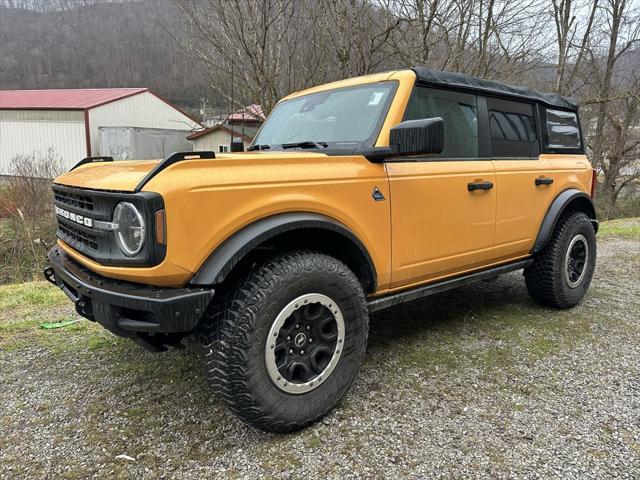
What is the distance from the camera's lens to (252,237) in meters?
2.35

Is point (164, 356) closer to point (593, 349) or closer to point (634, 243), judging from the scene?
point (593, 349)

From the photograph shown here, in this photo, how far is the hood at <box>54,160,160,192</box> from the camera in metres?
2.27

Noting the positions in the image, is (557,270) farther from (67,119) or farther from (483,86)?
(67,119)

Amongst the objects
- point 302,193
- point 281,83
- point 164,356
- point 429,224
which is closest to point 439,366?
point 429,224

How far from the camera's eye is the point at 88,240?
8.47ft

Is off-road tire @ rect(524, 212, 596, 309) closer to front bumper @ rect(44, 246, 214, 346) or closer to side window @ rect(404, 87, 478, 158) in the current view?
side window @ rect(404, 87, 478, 158)

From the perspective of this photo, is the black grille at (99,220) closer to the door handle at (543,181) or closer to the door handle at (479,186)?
the door handle at (479,186)

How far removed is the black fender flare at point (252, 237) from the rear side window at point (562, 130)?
2.72m

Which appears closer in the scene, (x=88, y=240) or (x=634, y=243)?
(x=88, y=240)

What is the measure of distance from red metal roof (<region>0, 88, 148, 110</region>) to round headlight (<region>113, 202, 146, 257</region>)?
3407 cm

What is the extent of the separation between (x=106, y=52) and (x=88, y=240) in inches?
3280

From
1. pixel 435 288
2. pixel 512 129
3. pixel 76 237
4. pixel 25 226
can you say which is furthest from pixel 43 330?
pixel 25 226

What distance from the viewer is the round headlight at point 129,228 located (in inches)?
85.7

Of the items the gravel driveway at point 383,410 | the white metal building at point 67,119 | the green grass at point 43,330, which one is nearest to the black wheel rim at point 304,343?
the gravel driveway at point 383,410
